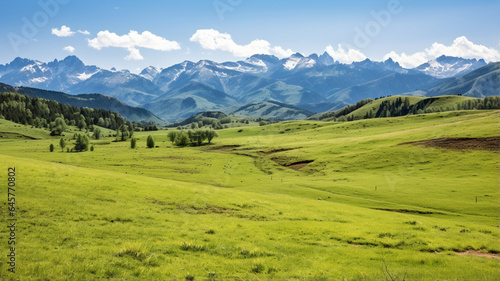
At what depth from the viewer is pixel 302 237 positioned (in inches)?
923

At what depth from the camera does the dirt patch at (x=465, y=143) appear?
7279 centimetres

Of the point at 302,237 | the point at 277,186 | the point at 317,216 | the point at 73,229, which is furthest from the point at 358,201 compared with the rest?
the point at 73,229

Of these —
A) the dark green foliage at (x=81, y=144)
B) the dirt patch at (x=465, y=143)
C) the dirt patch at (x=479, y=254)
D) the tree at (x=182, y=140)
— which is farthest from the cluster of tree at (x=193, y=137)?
the dirt patch at (x=479, y=254)

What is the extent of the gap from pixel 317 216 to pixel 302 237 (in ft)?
31.7

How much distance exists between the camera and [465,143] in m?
77.6

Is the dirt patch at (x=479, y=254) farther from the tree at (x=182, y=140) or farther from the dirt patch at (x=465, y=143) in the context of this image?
the tree at (x=182, y=140)

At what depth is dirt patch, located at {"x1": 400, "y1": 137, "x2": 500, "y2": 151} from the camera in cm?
7279

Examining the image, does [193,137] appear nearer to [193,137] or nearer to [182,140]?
[193,137]

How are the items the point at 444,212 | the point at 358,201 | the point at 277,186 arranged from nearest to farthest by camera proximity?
the point at 444,212
the point at 358,201
the point at 277,186

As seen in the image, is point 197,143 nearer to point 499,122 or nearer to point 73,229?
point 499,122

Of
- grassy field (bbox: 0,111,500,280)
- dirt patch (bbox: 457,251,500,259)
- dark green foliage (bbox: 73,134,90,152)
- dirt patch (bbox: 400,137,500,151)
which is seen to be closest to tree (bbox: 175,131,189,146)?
dark green foliage (bbox: 73,134,90,152)

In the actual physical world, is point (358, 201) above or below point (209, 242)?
below

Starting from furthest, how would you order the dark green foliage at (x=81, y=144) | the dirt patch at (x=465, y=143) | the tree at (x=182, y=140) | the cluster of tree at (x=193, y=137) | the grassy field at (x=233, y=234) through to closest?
the cluster of tree at (x=193, y=137)
the tree at (x=182, y=140)
the dark green foliage at (x=81, y=144)
the dirt patch at (x=465, y=143)
the grassy field at (x=233, y=234)

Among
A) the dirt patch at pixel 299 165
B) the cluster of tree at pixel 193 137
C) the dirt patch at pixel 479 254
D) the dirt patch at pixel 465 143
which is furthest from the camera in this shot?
the cluster of tree at pixel 193 137
